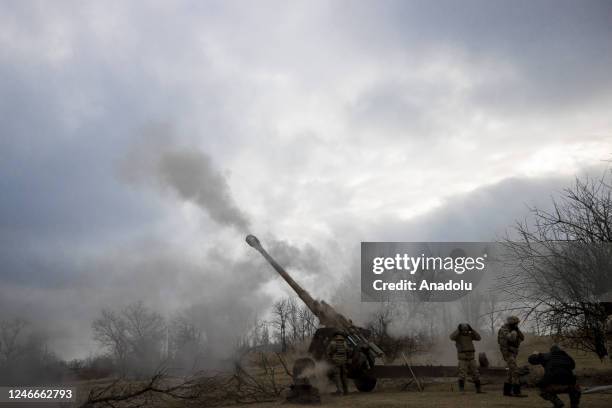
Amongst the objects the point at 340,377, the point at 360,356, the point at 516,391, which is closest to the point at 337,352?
the point at 340,377

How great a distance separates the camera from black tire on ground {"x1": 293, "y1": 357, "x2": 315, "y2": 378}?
14.7 metres

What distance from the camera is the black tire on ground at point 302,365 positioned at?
48.2 feet

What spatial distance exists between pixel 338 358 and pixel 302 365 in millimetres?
954

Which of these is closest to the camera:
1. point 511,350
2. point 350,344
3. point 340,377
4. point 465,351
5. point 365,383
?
point 511,350

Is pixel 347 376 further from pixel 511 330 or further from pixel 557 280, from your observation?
pixel 557 280

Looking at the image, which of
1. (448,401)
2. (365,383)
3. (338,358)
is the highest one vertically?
(338,358)

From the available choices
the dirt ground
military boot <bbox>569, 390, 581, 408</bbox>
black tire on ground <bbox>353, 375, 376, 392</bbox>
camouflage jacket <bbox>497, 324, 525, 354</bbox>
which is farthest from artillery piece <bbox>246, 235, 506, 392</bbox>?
military boot <bbox>569, 390, 581, 408</bbox>

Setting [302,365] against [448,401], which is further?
[302,365]

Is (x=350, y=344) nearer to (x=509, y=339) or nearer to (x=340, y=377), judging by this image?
(x=340, y=377)

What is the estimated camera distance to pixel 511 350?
13.2 meters

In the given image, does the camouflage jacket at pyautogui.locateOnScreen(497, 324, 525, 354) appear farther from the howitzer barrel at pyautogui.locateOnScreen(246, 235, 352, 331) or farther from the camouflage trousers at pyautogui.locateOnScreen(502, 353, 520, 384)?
the howitzer barrel at pyautogui.locateOnScreen(246, 235, 352, 331)

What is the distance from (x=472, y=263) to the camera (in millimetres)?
30719

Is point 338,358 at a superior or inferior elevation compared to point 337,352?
inferior

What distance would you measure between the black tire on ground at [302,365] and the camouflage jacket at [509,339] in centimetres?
474
